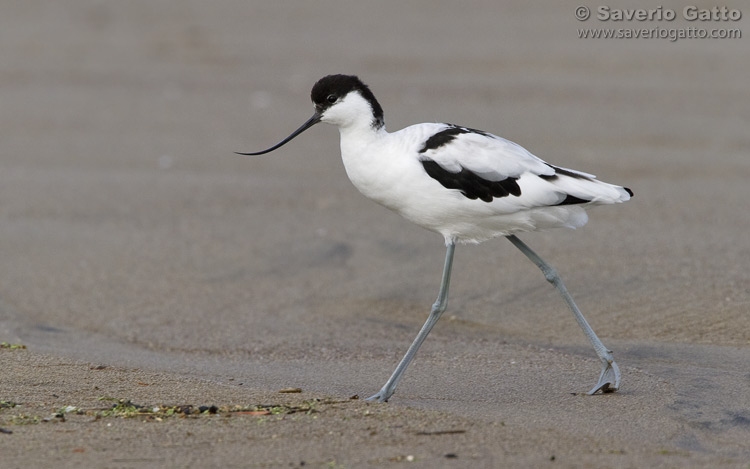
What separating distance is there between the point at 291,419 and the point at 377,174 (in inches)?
52.5

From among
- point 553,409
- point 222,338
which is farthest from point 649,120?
point 553,409

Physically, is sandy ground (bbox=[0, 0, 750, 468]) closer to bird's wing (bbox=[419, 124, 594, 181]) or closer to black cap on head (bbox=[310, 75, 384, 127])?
bird's wing (bbox=[419, 124, 594, 181])

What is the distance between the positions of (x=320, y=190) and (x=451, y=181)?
16.0ft

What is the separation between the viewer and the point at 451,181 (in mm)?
4762

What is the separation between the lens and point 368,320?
6.65 meters

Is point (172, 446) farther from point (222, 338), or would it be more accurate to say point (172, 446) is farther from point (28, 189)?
point (28, 189)

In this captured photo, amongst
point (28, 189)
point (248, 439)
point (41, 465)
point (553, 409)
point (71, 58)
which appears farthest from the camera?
point (71, 58)

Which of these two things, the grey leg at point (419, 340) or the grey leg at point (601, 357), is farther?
the grey leg at point (601, 357)

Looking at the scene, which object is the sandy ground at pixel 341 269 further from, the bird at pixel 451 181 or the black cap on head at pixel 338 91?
the black cap on head at pixel 338 91

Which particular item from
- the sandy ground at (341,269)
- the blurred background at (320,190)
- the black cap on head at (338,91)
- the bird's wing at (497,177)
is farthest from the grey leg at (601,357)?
the black cap on head at (338,91)

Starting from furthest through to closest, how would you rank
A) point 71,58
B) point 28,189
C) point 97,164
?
point 71,58 < point 97,164 < point 28,189

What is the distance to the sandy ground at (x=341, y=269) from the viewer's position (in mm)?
4047

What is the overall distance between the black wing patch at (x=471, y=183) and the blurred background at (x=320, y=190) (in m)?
1.35

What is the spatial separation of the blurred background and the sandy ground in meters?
0.03
